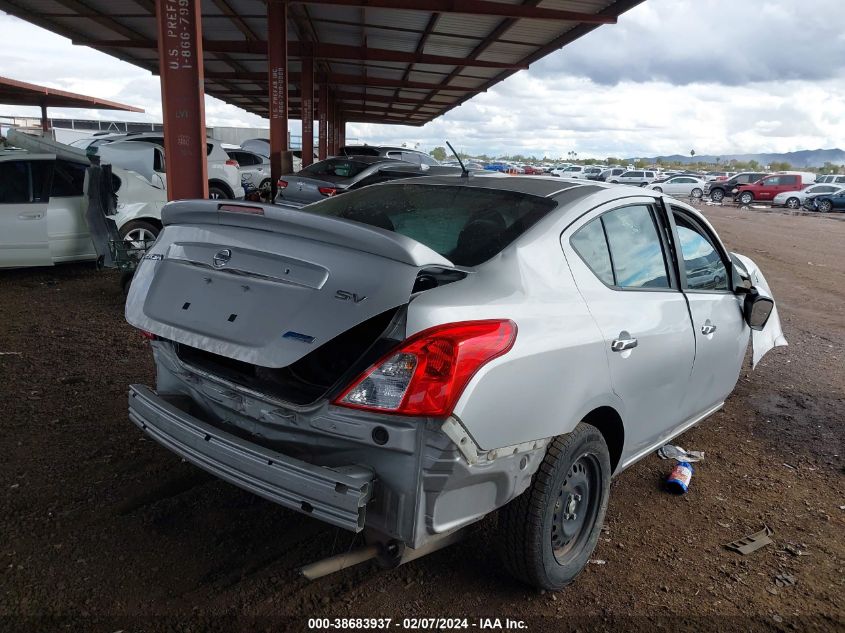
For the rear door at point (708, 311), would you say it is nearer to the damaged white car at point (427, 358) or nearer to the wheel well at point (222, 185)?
the damaged white car at point (427, 358)

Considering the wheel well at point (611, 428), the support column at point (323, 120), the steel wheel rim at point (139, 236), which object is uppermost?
the support column at point (323, 120)

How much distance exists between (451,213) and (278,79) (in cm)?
1440

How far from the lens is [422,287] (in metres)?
2.33

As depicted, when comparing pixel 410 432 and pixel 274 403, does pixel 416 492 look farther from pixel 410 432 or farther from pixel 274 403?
pixel 274 403

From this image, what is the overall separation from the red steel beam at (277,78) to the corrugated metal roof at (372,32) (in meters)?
1.11

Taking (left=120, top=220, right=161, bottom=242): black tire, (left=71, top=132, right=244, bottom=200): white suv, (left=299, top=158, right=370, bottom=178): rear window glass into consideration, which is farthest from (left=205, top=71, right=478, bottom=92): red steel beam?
(left=120, top=220, right=161, bottom=242): black tire

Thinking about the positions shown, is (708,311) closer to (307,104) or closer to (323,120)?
(307,104)

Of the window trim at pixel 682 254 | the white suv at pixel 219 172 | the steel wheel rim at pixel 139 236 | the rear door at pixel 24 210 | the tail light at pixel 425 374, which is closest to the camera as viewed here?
the tail light at pixel 425 374

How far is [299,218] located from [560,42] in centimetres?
1577

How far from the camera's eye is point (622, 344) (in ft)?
9.07

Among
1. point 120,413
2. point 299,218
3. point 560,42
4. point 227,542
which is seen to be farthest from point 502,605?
point 560,42

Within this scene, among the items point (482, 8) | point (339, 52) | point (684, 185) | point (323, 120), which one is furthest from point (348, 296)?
point (684, 185)

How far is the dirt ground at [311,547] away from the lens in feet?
8.35

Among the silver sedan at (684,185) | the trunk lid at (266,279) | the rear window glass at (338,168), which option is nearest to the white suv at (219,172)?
the rear window glass at (338,168)
